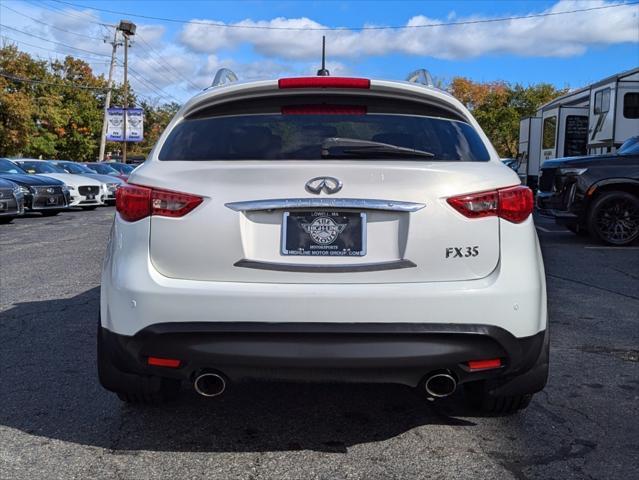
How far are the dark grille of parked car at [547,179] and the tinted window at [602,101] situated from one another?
469cm

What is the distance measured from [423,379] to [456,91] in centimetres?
6983

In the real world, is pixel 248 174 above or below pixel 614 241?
above

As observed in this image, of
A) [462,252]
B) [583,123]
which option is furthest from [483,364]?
[583,123]

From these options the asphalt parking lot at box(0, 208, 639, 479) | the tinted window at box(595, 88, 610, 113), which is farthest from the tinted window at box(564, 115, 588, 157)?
the asphalt parking lot at box(0, 208, 639, 479)

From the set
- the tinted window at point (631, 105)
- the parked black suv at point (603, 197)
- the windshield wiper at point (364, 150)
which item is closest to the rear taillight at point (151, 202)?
the windshield wiper at point (364, 150)

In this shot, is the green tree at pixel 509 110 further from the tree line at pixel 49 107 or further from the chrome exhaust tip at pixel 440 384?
the chrome exhaust tip at pixel 440 384

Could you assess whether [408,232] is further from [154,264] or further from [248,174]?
[154,264]

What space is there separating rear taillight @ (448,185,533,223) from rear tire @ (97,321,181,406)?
1570 mm

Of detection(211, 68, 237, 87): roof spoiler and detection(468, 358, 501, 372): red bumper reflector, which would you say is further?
detection(211, 68, 237, 87): roof spoiler

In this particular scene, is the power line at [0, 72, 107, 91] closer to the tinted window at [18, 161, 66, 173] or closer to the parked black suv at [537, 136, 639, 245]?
the tinted window at [18, 161, 66, 173]

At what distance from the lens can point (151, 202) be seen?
3064mm

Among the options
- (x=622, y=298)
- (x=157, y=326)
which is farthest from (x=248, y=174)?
(x=622, y=298)

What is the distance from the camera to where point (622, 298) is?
7.20m

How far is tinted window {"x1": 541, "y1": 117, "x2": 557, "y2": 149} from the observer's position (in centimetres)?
2115
